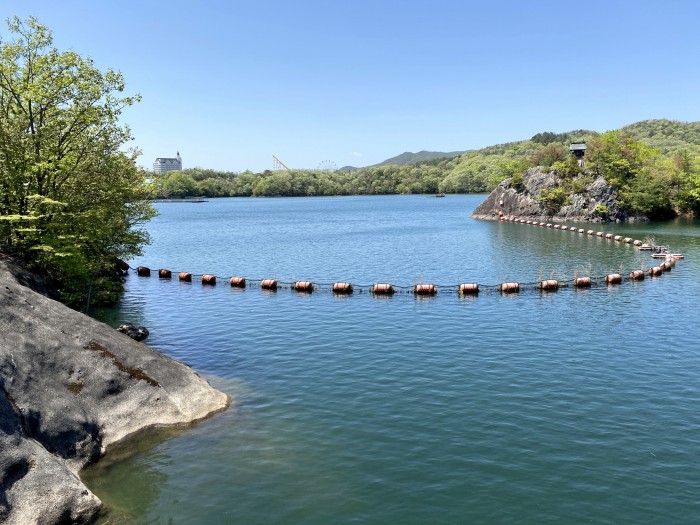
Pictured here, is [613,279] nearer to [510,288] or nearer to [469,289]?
[510,288]

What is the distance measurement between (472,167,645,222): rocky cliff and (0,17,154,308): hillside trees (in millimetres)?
156820

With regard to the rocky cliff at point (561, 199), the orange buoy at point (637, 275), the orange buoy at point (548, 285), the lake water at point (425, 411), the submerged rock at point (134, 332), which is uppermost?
the rocky cliff at point (561, 199)

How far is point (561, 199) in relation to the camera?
18175cm

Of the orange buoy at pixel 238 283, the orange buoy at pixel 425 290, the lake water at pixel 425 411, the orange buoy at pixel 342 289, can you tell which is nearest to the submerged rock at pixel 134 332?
the lake water at pixel 425 411

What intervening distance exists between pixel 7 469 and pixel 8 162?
30585 millimetres

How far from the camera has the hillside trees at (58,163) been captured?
43750 millimetres

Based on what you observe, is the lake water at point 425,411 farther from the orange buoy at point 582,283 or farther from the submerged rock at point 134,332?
the orange buoy at point 582,283

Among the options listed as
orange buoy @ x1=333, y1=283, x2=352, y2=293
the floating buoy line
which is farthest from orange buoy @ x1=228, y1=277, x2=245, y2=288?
orange buoy @ x1=333, y1=283, x2=352, y2=293

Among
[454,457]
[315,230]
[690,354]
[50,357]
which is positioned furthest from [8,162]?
[315,230]

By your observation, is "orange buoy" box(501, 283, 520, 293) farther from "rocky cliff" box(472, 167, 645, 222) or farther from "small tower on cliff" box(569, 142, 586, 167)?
"small tower on cliff" box(569, 142, 586, 167)

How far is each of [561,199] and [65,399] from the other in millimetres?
180169

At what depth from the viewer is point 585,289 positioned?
231 feet

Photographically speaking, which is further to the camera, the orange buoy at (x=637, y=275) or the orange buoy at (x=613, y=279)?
the orange buoy at (x=637, y=275)

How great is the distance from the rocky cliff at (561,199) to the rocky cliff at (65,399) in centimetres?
16637
